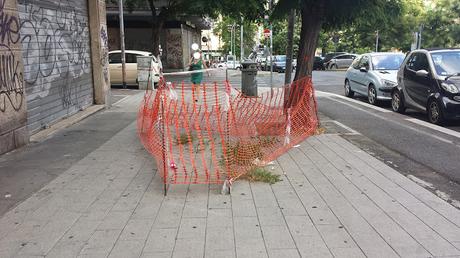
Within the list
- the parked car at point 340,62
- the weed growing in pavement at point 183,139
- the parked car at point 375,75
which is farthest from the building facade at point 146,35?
the weed growing in pavement at point 183,139

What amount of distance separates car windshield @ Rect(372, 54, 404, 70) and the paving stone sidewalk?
29.1 feet

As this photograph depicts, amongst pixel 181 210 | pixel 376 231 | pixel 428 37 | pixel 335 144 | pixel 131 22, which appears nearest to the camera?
pixel 376 231

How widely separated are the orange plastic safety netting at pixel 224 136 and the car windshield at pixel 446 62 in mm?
3399

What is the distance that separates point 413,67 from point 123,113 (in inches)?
294

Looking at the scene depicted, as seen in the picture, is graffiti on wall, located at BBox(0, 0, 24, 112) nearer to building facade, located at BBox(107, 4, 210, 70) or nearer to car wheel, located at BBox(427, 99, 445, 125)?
car wheel, located at BBox(427, 99, 445, 125)

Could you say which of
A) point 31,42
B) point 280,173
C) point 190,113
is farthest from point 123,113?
point 280,173

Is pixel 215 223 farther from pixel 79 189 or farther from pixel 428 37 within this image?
pixel 428 37

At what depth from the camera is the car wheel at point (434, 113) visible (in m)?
10.4

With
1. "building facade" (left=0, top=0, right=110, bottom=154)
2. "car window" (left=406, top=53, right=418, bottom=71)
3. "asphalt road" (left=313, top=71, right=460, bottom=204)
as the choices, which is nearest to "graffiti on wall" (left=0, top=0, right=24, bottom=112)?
"building facade" (left=0, top=0, right=110, bottom=154)

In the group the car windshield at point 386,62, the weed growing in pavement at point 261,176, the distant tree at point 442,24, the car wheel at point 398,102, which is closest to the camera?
the weed growing in pavement at point 261,176

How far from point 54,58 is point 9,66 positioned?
2606mm

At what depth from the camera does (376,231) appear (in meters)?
4.41

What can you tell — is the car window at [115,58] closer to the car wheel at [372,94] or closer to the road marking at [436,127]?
the car wheel at [372,94]

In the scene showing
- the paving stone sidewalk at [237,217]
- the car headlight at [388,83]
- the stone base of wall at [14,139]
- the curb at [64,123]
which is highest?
the car headlight at [388,83]
